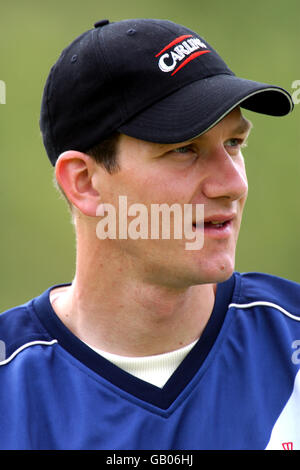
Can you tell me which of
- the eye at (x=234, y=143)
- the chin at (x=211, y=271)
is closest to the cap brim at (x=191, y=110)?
the eye at (x=234, y=143)

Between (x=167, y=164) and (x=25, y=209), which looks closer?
(x=167, y=164)

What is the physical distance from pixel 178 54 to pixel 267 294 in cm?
61

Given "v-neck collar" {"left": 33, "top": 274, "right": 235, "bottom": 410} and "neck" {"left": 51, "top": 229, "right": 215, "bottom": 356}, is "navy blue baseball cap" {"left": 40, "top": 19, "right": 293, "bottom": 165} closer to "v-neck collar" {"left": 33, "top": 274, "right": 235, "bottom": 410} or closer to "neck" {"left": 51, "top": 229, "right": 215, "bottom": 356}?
"neck" {"left": 51, "top": 229, "right": 215, "bottom": 356}

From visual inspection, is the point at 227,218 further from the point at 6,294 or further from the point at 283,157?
the point at 283,157

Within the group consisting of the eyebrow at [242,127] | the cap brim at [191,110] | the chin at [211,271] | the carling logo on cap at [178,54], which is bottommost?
the chin at [211,271]

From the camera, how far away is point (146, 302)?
1533mm

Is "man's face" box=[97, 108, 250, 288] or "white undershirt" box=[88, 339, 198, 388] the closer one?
"man's face" box=[97, 108, 250, 288]

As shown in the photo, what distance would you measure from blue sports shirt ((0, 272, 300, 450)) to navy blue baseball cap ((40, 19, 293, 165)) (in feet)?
1.50

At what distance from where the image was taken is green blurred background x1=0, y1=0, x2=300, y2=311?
5070 millimetres

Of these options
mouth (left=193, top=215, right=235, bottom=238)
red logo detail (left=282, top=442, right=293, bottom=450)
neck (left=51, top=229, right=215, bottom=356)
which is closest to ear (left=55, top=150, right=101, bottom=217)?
neck (left=51, top=229, right=215, bottom=356)

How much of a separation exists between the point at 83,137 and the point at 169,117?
0.67ft

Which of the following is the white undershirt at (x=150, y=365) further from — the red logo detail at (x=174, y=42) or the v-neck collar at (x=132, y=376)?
the red logo detail at (x=174, y=42)

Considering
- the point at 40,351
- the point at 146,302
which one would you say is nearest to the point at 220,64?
the point at 146,302

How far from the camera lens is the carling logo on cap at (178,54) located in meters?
1.44
